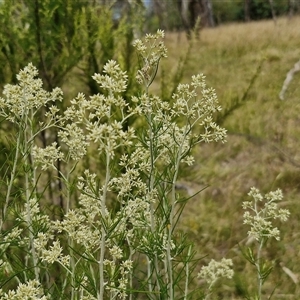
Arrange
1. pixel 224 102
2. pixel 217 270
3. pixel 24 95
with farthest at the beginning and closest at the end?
pixel 224 102 → pixel 217 270 → pixel 24 95

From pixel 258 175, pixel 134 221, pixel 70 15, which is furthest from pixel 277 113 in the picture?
pixel 134 221

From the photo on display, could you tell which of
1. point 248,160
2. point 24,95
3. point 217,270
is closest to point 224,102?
point 248,160

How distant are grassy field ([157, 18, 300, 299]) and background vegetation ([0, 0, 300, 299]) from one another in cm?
1

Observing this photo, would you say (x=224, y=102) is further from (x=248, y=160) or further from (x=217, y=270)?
(x=217, y=270)

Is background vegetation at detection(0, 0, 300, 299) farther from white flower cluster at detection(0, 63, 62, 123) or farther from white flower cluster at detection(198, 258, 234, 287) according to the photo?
white flower cluster at detection(0, 63, 62, 123)

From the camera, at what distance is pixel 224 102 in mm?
6211

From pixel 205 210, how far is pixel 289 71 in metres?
A: 4.21

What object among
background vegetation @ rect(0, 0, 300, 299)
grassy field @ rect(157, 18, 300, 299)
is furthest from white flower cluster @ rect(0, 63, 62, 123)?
grassy field @ rect(157, 18, 300, 299)

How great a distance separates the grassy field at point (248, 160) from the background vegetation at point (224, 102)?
1cm

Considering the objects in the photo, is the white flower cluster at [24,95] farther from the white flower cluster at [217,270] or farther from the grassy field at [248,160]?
the grassy field at [248,160]

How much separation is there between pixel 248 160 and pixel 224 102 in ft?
2.93

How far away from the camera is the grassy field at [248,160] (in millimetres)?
4609

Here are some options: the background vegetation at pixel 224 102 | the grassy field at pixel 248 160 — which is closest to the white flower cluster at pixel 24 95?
the background vegetation at pixel 224 102

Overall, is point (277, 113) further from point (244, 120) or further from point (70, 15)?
point (70, 15)
